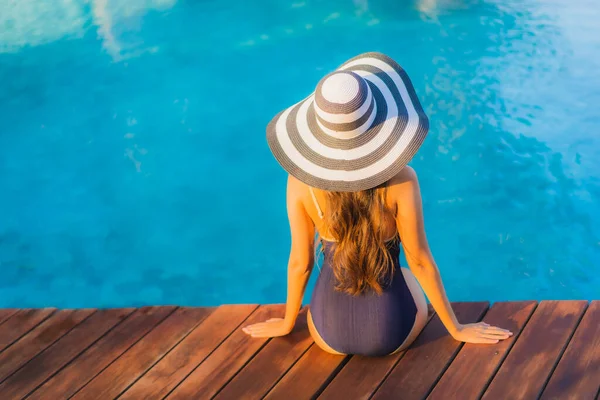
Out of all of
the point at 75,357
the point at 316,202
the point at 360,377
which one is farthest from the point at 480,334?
the point at 75,357

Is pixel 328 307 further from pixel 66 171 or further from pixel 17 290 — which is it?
pixel 66 171

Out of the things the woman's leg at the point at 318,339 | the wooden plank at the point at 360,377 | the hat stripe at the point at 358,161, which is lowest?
the wooden plank at the point at 360,377

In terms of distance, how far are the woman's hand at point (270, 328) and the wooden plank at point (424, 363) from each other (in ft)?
1.60

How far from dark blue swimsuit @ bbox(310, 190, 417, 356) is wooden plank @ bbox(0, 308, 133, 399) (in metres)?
1.08

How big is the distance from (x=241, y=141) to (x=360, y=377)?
3384 mm

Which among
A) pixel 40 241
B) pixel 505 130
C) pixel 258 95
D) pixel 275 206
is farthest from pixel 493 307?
pixel 258 95

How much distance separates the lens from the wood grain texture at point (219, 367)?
2678 mm

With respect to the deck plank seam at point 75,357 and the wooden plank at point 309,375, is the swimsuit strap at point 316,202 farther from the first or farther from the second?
the deck plank seam at point 75,357

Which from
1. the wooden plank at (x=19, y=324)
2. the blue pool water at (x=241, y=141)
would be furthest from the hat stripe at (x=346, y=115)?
the blue pool water at (x=241, y=141)

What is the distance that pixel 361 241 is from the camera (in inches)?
91.5

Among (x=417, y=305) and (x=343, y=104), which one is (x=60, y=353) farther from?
(x=343, y=104)

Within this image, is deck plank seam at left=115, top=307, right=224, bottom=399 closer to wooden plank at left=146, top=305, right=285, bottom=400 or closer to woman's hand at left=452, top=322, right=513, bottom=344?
wooden plank at left=146, top=305, right=285, bottom=400

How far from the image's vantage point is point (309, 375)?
266cm

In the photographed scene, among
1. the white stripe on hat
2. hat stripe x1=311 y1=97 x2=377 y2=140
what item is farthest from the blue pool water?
hat stripe x1=311 y1=97 x2=377 y2=140
